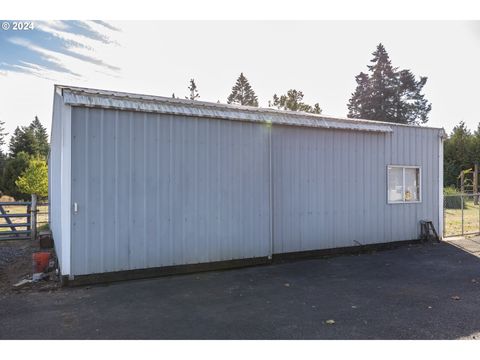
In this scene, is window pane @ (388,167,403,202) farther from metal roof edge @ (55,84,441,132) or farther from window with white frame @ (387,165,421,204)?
metal roof edge @ (55,84,441,132)

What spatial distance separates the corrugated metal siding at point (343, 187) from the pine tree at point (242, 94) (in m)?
41.6

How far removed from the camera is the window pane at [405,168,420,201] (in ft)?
31.8

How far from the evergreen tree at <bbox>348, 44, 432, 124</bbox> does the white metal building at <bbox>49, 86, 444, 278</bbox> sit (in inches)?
1483

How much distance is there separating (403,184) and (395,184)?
1.00 feet

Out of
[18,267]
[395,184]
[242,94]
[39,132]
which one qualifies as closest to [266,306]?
[18,267]

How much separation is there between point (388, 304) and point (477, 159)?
35037 mm

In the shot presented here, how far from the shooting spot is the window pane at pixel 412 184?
9.70 m

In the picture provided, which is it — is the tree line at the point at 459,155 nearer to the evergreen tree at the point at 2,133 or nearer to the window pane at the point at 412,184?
the window pane at the point at 412,184

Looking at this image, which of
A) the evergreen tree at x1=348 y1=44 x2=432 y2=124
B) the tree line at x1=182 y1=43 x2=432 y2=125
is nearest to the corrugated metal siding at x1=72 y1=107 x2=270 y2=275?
the tree line at x1=182 y1=43 x2=432 y2=125

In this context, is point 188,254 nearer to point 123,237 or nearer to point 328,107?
point 123,237

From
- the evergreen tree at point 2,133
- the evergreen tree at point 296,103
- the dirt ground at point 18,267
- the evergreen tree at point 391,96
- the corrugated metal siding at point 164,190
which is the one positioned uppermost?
the evergreen tree at point 391,96

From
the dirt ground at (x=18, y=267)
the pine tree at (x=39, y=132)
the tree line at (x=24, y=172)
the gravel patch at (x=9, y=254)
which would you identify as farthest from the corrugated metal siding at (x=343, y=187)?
the pine tree at (x=39, y=132)

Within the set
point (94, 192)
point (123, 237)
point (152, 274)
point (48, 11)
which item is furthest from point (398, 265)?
point (48, 11)
